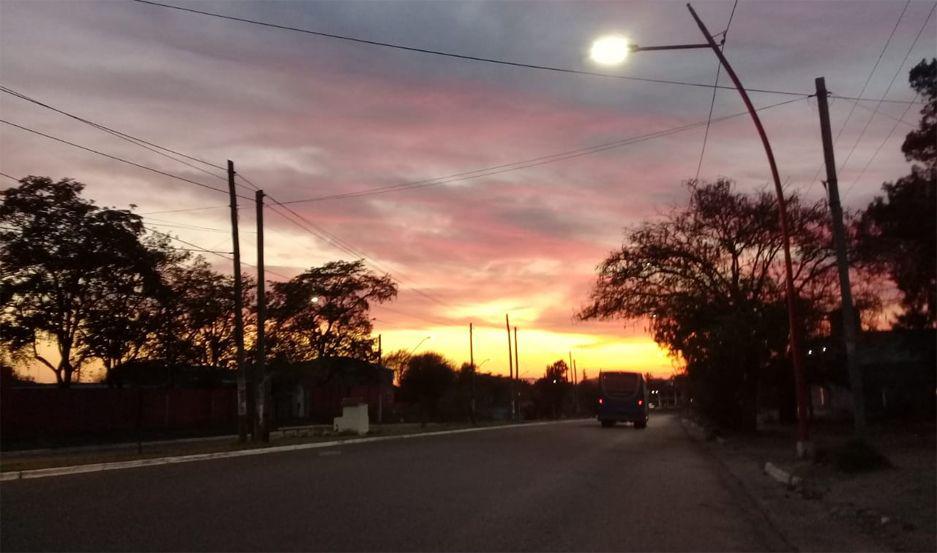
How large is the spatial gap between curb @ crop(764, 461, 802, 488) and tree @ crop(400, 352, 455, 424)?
69885 millimetres

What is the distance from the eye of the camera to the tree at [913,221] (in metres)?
29.3

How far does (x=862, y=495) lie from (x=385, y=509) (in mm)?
7663

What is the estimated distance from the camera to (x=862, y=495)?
1423 centimetres

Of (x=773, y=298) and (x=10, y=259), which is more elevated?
(x=10, y=259)

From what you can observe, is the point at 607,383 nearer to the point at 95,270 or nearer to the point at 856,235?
Result: the point at 856,235

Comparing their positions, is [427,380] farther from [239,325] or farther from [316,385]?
[239,325]

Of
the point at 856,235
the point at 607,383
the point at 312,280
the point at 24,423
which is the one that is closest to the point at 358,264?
the point at 312,280

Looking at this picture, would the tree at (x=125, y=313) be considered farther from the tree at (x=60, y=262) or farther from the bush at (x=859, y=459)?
the bush at (x=859, y=459)

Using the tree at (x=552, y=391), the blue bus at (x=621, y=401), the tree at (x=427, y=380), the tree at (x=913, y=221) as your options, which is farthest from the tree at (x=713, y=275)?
the tree at (x=552, y=391)

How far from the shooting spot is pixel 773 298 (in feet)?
107

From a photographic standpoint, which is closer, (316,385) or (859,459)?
(859,459)

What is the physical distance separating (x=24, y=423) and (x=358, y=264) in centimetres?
2213

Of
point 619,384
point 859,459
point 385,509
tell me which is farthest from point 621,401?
point 385,509

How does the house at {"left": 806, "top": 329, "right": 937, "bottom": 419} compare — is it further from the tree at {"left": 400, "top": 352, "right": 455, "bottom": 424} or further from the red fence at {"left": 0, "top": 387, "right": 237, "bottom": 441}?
the tree at {"left": 400, "top": 352, "right": 455, "bottom": 424}
